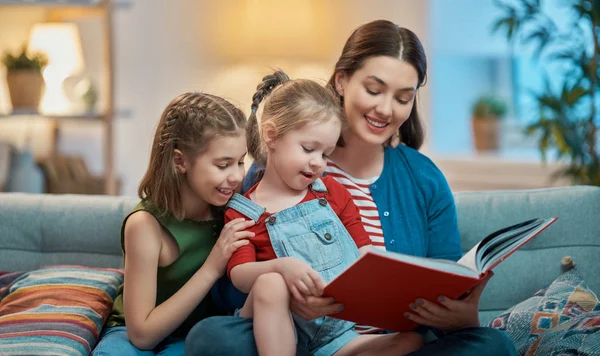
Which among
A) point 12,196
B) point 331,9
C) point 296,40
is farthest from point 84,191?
point 12,196

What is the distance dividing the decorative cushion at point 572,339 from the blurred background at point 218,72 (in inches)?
82.2

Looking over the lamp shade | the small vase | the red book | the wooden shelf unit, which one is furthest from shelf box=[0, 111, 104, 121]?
the red book

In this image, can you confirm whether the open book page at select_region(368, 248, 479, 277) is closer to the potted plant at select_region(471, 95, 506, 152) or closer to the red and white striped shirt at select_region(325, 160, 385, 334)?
the red and white striped shirt at select_region(325, 160, 385, 334)

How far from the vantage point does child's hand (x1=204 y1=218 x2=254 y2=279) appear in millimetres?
1815

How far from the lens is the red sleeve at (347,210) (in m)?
1.92

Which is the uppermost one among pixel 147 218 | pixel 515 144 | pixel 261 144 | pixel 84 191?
pixel 261 144

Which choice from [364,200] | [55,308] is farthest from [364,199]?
[55,308]

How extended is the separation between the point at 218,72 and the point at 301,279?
3272 mm

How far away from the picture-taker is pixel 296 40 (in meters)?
4.40

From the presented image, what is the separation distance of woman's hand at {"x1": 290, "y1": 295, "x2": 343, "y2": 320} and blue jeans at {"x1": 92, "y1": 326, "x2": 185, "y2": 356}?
0.38 meters

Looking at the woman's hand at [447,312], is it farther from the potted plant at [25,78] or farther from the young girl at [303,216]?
the potted plant at [25,78]

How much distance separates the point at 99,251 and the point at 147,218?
0.50 m

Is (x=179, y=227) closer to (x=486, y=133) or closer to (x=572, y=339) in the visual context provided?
(x=572, y=339)

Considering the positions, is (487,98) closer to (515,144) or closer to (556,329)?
(515,144)
